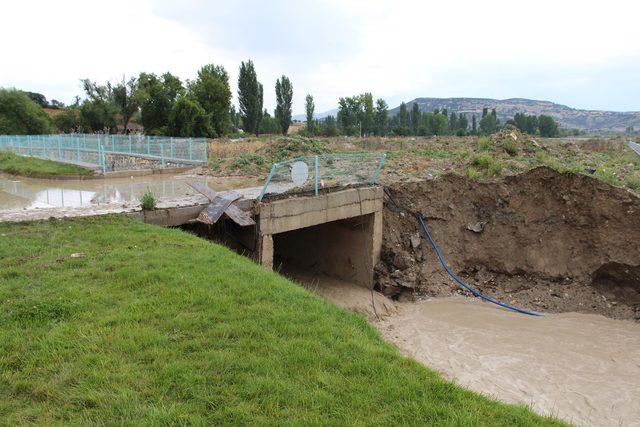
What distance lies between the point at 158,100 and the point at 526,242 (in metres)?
38.1

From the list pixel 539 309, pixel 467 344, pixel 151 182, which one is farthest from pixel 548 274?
pixel 151 182

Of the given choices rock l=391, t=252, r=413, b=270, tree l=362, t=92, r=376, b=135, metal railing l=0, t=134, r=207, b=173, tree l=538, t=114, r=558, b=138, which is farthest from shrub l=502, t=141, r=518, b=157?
tree l=538, t=114, r=558, b=138

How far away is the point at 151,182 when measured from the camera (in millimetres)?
18359

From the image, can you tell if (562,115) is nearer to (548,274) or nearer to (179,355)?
(548,274)

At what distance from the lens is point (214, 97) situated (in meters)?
42.5

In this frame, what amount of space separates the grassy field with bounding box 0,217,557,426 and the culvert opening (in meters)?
7.01

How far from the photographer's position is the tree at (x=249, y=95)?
56.5 m

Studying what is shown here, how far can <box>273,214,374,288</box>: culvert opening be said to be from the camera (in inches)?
519

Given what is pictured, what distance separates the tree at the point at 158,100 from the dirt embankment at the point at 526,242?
34418mm

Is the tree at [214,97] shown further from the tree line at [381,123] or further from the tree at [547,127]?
the tree at [547,127]

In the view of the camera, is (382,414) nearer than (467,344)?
Yes

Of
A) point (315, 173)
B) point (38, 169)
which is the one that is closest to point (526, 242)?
point (315, 173)

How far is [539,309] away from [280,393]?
10.1 m

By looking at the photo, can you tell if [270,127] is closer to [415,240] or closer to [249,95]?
[249,95]
